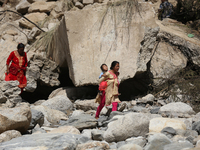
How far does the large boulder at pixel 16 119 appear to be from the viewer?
11.4 feet

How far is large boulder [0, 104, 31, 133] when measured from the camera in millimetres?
3480

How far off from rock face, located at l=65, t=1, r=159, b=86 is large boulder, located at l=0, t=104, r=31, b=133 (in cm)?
262

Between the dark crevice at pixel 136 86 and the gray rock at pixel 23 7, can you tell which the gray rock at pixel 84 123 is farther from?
the gray rock at pixel 23 7

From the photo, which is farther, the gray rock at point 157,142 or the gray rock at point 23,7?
the gray rock at point 23,7

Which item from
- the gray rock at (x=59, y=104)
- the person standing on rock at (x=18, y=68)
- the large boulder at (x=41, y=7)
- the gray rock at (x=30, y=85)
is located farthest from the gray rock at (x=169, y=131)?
the large boulder at (x=41, y=7)

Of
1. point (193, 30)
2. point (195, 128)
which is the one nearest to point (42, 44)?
point (193, 30)

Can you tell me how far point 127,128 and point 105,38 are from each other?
3.70 meters

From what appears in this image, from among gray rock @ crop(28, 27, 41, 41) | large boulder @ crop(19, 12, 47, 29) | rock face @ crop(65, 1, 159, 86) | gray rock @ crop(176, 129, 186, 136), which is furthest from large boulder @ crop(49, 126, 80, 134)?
large boulder @ crop(19, 12, 47, 29)

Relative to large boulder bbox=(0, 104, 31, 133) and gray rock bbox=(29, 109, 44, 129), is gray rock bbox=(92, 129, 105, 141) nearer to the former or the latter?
large boulder bbox=(0, 104, 31, 133)

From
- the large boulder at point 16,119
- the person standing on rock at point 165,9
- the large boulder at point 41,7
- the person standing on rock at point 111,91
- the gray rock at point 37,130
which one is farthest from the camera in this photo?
the large boulder at point 41,7

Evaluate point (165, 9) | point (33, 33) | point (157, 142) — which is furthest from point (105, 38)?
point (157, 142)

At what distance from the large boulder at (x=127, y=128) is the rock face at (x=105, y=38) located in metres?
2.92

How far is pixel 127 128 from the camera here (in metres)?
3.26

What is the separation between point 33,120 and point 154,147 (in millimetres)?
2185
